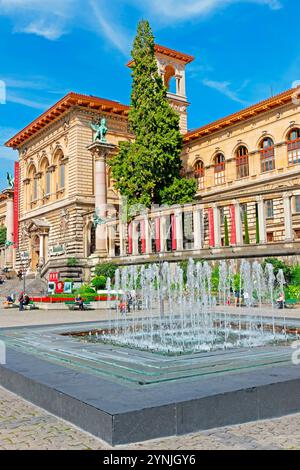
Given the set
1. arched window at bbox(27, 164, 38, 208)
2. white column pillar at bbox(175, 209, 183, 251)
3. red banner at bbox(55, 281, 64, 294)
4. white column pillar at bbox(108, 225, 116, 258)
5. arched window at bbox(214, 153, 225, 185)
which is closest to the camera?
red banner at bbox(55, 281, 64, 294)

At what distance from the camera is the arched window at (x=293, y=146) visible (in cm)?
3678

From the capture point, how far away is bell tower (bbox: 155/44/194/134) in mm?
51625

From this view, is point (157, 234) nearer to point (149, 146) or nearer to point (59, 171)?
point (149, 146)

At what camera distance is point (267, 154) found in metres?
39.4

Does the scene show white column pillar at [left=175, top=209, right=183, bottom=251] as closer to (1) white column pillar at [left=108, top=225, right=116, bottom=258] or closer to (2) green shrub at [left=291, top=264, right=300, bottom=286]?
(1) white column pillar at [left=108, top=225, right=116, bottom=258]

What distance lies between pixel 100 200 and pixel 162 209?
255 inches

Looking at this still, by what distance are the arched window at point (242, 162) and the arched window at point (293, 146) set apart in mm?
4581

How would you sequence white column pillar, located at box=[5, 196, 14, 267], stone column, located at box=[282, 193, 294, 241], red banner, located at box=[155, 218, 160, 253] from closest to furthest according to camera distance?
stone column, located at box=[282, 193, 294, 241], red banner, located at box=[155, 218, 160, 253], white column pillar, located at box=[5, 196, 14, 267]

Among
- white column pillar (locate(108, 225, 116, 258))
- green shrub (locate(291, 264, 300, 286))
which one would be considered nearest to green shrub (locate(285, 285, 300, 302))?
green shrub (locate(291, 264, 300, 286))

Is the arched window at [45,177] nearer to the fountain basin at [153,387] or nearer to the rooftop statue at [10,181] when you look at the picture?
the rooftop statue at [10,181]

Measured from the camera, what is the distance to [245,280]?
1017 inches

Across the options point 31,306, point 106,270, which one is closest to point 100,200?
point 106,270

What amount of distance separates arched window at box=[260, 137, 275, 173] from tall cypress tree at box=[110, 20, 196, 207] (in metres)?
7.14
